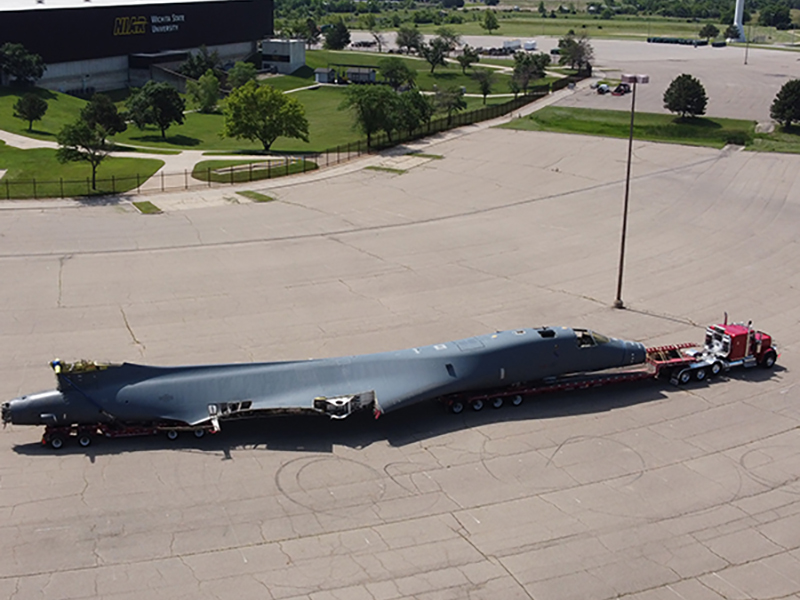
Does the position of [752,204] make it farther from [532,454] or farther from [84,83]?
[84,83]

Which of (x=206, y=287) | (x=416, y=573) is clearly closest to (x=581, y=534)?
(x=416, y=573)

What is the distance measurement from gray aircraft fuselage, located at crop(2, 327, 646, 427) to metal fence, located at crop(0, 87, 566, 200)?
142 feet

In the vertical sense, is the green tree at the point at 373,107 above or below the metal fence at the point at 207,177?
above

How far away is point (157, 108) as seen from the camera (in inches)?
4050

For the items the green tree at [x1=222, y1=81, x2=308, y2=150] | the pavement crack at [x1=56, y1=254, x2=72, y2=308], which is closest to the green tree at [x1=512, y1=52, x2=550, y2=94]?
the green tree at [x1=222, y1=81, x2=308, y2=150]

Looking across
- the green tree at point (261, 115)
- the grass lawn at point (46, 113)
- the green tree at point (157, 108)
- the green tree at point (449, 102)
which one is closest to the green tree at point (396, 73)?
the green tree at point (449, 102)

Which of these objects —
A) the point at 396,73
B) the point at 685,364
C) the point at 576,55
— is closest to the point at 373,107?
the point at 685,364

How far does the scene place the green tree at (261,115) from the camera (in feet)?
290

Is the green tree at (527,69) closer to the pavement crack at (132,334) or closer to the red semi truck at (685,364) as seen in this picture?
the red semi truck at (685,364)

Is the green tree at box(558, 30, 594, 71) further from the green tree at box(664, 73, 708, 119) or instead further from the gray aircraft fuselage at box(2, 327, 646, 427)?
the gray aircraft fuselage at box(2, 327, 646, 427)

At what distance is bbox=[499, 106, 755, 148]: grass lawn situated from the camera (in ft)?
332

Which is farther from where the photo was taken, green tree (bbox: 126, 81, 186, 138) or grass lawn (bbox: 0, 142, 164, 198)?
green tree (bbox: 126, 81, 186, 138)

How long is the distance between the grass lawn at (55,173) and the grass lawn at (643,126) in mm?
45073

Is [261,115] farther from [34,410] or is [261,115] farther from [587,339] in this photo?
[34,410]
